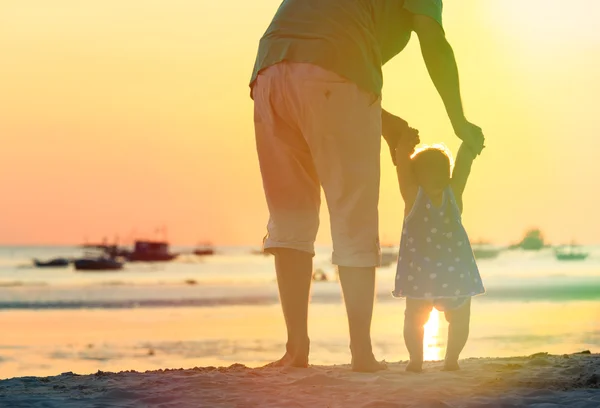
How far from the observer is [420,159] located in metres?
4.24

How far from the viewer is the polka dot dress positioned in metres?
4.13

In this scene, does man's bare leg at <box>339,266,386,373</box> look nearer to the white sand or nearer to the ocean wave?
the white sand

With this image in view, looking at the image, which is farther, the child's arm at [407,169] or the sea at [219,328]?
the sea at [219,328]

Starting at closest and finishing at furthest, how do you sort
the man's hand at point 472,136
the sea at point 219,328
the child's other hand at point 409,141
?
the man's hand at point 472,136 → the child's other hand at point 409,141 → the sea at point 219,328

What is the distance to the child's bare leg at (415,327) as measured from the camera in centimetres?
416

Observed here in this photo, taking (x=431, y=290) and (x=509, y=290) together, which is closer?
(x=431, y=290)

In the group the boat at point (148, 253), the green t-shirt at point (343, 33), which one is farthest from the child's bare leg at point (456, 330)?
the boat at point (148, 253)

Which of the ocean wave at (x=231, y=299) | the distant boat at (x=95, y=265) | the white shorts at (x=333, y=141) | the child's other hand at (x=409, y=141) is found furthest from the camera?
the distant boat at (x=95, y=265)

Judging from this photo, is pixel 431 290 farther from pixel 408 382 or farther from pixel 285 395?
pixel 285 395

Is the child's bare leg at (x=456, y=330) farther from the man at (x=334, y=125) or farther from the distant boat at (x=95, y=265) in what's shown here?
the distant boat at (x=95, y=265)

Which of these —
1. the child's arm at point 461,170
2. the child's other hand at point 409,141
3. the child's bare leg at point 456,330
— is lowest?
the child's bare leg at point 456,330

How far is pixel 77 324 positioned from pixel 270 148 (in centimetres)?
1118

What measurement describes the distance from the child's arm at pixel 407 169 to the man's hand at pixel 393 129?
0.05 ft

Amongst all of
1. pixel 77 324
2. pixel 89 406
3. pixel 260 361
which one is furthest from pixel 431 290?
pixel 77 324
